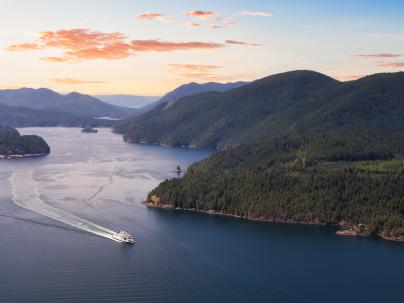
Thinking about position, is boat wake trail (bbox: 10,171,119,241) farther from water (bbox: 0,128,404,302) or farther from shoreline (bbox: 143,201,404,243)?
shoreline (bbox: 143,201,404,243)

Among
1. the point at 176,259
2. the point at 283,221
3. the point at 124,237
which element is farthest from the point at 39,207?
the point at 283,221

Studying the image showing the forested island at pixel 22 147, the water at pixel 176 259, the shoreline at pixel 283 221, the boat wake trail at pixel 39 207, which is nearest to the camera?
the water at pixel 176 259

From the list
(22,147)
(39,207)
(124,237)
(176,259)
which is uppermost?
(22,147)

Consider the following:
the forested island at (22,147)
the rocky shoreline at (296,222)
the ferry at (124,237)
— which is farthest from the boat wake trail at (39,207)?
the forested island at (22,147)

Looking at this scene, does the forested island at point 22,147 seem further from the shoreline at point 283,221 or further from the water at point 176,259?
the shoreline at point 283,221

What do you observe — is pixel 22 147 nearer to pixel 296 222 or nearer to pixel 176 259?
pixel 296 222
